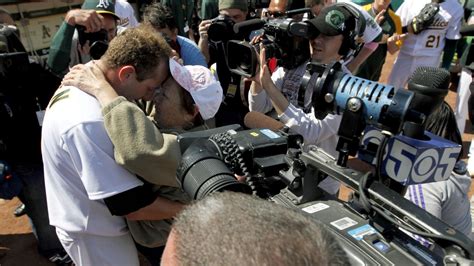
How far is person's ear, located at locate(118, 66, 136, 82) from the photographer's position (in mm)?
1747

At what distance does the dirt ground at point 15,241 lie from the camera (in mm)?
3238

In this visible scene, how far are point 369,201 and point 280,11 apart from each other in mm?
2778

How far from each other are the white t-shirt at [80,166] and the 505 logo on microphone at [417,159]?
1.02 meters

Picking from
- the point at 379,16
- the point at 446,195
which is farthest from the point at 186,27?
→ the point at 446,195

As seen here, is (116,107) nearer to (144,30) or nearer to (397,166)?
(144,30)

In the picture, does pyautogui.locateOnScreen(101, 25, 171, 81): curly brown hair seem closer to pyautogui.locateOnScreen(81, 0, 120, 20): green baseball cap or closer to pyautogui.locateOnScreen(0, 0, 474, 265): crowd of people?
pyautogui.locateOnScreen(0, 0, 474, 265): crowd of people

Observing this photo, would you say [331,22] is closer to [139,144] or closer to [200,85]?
[200,85]

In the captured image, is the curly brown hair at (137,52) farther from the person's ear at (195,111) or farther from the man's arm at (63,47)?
the man's arm at (63,47)

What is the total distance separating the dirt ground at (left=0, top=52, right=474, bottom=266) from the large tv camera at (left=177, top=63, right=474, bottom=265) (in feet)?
7.89

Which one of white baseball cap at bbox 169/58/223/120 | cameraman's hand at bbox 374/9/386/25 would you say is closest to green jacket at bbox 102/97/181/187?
white baseball cap at bbox 169/58/223/120

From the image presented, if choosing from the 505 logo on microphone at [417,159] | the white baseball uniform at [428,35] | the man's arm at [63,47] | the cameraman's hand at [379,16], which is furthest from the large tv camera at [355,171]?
the white baseball uniform at [428,35]

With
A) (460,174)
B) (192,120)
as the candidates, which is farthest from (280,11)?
(460,174)

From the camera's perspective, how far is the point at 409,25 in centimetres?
455

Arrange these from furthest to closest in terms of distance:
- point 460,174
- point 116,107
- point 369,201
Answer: point 460,174 < point 116,107 < point 369,201
